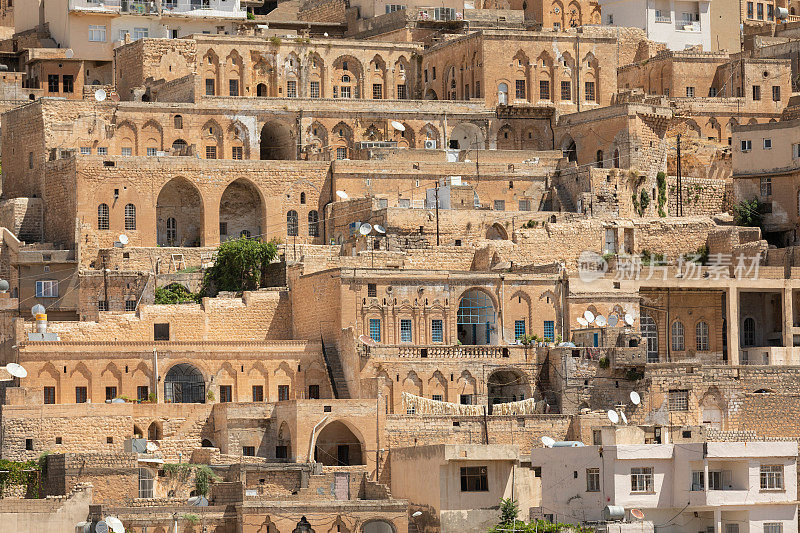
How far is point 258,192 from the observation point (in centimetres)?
8156

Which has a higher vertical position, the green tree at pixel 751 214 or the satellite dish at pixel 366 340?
the green tree at pixel 751 214

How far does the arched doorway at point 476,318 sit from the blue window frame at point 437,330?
1.00m

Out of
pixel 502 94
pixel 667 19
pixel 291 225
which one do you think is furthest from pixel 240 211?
pixel 667 19

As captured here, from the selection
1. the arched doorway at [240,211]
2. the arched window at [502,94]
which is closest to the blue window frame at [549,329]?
the arched doorway at [240,211]

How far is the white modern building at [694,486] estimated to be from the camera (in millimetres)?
59688

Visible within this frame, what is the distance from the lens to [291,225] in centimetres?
8131

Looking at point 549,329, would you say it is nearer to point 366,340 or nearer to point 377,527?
point 366,340

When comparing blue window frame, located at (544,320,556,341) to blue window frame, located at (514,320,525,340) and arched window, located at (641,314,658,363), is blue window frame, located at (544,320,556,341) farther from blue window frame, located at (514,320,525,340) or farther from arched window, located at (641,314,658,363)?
arched window, located at (641,314,658,363)

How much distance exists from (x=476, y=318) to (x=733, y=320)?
403 inches

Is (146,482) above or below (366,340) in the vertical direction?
below

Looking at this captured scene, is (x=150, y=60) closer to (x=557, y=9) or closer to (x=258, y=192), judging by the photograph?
(x=258, y=192)

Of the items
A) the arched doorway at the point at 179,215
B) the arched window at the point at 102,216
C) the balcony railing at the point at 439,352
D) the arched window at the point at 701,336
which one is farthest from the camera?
the arched doorway at the point at 179,215

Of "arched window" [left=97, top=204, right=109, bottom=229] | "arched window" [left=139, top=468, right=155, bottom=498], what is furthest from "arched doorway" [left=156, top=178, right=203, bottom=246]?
"arched window" [left=139, top=468, right=155, bottom=498]

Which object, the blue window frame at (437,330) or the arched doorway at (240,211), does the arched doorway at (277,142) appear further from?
the blue window frame at (437,330)
